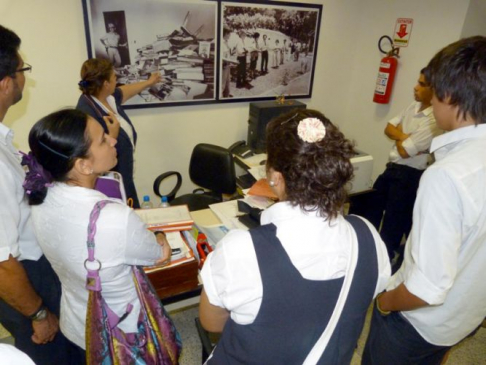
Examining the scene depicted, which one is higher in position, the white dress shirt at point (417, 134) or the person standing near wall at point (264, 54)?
the person standing near wall at point (264, 54)

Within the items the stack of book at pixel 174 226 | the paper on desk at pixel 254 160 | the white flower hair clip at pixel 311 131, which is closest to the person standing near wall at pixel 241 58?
the paper on desk at pixel 254 160

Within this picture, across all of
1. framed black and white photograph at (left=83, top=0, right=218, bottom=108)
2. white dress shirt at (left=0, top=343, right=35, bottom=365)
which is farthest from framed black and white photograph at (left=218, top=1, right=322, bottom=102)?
white dress shirt at (left=0, top=343, right=35, bottom=365)

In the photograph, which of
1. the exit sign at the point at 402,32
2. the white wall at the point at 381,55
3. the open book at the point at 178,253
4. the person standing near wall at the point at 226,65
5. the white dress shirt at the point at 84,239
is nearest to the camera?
the white dress shirt at the point at 84,239

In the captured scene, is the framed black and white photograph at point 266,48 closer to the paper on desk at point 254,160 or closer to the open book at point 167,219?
the paper on desk at point 254,160

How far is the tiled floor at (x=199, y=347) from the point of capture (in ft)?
6.73

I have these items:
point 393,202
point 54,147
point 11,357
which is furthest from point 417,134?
point 11,357

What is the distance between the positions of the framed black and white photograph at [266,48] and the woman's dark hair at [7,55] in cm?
182

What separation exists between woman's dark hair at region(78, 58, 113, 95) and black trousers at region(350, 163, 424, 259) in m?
1.99

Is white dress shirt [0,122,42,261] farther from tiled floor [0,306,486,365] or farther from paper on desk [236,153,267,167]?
paper on desk [236,153,267,167]

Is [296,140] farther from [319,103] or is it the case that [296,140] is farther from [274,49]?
[319,103]

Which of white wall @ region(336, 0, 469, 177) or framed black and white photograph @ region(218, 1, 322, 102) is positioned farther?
framed black and white photograph @ region(218, 1, 322, 102)

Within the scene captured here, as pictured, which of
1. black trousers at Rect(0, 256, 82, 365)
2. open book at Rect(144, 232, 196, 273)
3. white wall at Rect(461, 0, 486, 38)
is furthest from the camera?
white wall at Rect(461, 0, 486, 38)

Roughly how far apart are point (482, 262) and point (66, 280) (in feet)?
4.57

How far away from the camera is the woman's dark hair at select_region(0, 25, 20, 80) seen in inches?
47.3
